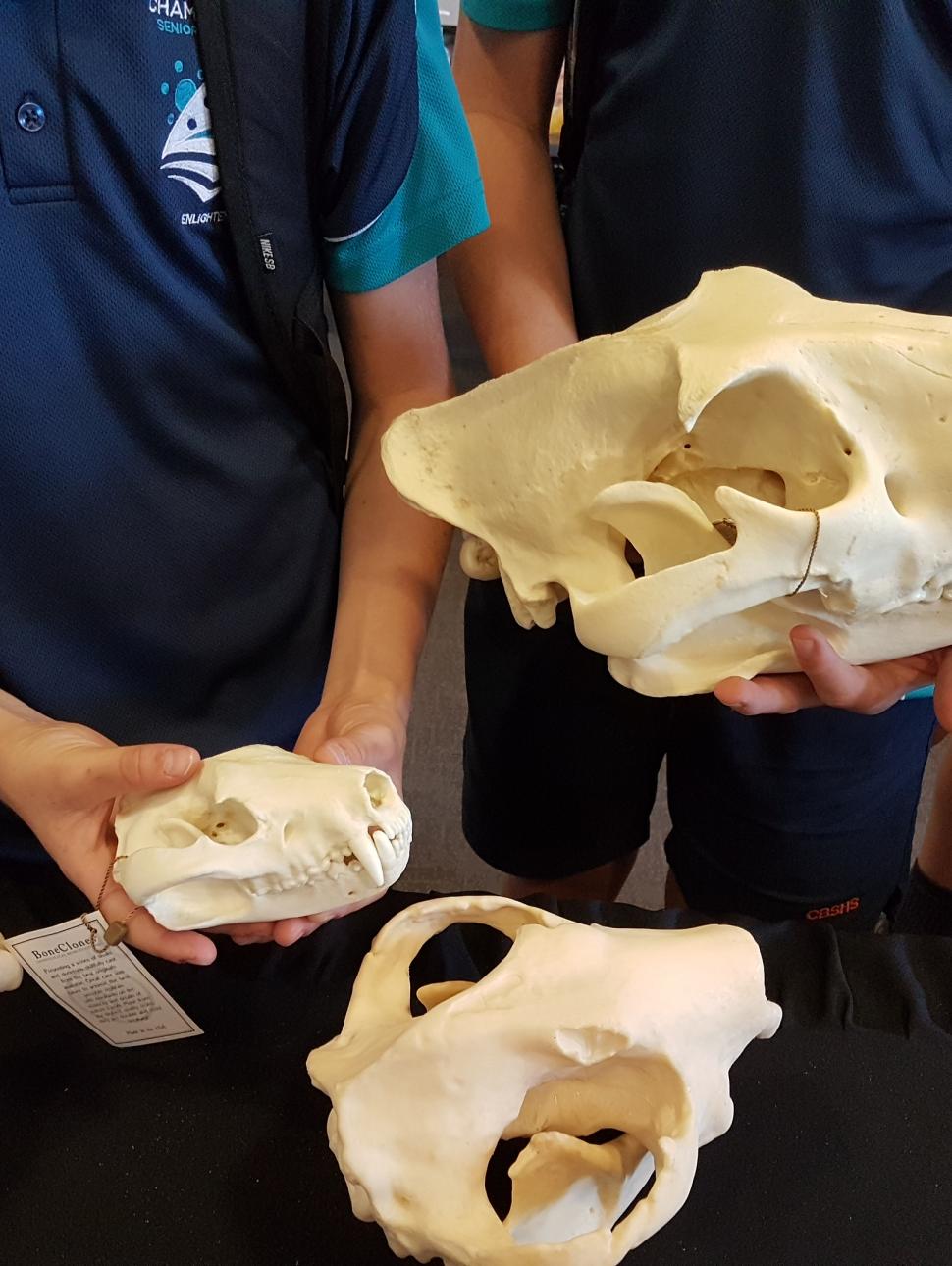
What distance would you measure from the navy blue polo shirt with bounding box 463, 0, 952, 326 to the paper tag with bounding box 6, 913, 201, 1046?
657 millimetres

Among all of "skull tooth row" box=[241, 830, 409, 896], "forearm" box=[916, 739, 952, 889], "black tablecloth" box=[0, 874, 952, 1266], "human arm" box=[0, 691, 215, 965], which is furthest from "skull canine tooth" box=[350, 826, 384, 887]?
"forearm" box=[916, 739, 952, 889]

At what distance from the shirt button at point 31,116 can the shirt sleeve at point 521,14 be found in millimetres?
424

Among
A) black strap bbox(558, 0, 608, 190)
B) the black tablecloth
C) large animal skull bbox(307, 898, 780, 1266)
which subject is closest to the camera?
large animal skull bbox(307, 898, 780, 1266)

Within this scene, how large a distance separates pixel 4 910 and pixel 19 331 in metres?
0.48

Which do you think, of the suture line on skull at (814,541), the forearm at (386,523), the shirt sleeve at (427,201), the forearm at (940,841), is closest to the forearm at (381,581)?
the forearm at (386,523)

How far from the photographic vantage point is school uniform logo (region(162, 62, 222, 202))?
0.63 meters

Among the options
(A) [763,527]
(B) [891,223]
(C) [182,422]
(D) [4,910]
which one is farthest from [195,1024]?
(B) [891,223]

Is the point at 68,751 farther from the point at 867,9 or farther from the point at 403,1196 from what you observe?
the point at 867,9

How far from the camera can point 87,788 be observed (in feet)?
2.02

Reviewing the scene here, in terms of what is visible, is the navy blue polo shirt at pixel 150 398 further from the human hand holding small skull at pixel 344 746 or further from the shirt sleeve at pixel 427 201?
the human hand holding small skull at pixel 344 746

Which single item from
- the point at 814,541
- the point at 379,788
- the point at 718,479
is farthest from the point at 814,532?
the point at 379,788

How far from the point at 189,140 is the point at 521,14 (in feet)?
1.17

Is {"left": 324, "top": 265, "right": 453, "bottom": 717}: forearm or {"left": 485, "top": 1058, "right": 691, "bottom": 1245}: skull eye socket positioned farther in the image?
{"left": 324, "top": 265, "right": 453, "bottom": 717}: forearm

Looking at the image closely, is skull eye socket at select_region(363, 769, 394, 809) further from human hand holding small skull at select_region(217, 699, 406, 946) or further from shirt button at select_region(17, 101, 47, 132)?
shirt button at select_region(17, 101, 47, 132)
